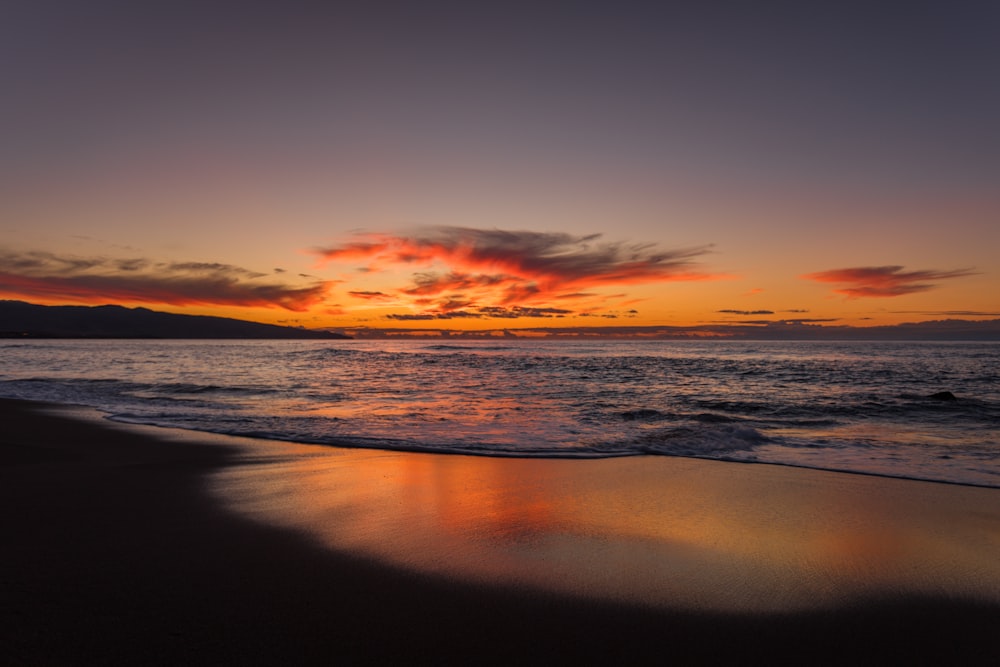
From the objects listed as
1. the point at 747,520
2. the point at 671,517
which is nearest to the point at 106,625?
the point at 671,517

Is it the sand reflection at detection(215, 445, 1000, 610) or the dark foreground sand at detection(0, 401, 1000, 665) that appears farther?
the sand reflection at detection(215, 445, 1000, 610)

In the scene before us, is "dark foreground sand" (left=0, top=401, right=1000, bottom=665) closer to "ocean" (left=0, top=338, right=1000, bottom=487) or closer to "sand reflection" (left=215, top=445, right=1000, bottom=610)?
"sand reflection" (left=215, top=445, right=1000, bottom=610)

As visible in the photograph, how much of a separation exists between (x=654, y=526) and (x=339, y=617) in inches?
129

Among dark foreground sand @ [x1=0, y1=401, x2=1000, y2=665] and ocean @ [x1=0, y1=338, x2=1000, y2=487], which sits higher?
dark foreground sand @ [x1=0, y1=401, x2=1000, y2=665]

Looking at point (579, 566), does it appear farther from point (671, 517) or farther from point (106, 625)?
point (106, 625)

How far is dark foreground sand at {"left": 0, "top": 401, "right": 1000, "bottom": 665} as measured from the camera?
3.01 metres

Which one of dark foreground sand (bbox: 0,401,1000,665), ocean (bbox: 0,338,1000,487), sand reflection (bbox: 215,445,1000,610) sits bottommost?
ocean (bbox: 0,338,1000,487)

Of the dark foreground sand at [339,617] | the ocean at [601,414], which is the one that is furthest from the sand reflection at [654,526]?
the ocean at [601,414]

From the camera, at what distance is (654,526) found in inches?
213

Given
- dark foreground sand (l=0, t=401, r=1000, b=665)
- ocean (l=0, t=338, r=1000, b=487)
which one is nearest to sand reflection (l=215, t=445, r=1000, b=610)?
dark foreground sand (l=0, t=401, r=1000, b=665)

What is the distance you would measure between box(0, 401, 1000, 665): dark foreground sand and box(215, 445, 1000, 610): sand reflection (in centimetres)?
23

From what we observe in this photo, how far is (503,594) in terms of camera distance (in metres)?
3.81

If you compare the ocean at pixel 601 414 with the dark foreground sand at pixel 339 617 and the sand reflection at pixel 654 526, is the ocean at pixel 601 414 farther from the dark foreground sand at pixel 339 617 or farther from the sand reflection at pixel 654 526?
the dark foreground sand at pixel 339 617

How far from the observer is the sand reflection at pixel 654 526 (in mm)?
4109
